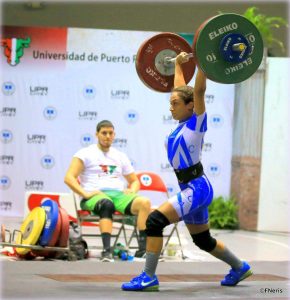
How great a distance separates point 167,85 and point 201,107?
2.40ft

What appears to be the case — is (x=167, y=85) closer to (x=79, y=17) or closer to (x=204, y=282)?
(x=204, y=282)

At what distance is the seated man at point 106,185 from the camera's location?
6.89 metres

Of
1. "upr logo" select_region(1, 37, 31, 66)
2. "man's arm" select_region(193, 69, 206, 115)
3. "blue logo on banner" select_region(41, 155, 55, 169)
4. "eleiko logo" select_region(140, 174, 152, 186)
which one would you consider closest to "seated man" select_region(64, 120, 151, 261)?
"eleiko logo" select_region(140, 174, 152, 186)

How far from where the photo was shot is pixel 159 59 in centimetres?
560

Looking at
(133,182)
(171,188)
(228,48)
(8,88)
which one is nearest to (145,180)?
(133,182)

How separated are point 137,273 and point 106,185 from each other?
1449 mm

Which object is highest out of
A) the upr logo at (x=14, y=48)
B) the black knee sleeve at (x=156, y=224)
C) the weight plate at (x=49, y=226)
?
the upr logo at (x=14, y=48)

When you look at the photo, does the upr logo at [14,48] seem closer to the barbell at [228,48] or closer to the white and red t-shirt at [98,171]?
the white and red t-shirt at [98,171]

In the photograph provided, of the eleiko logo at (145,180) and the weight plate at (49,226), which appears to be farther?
the eleiko logo at (145,180)

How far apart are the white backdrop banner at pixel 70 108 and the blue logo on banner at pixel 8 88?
1 cm

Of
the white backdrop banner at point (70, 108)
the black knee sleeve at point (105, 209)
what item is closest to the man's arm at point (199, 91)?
the black knee sleeve at point (105, 209)

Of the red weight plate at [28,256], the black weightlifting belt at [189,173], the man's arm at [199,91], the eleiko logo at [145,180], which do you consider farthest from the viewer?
the eleiko logo at [145,180]

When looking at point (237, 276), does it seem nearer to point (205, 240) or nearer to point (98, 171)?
point (205, 240)

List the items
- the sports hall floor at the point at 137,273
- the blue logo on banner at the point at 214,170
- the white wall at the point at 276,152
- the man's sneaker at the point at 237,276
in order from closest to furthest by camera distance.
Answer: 1. the sports hall floor at the point at 137,273
2. the man's sneaker at the point at 237,276
3. the white wall at the point at 276,152
4. the blue logo on banner at the point at 214,170
